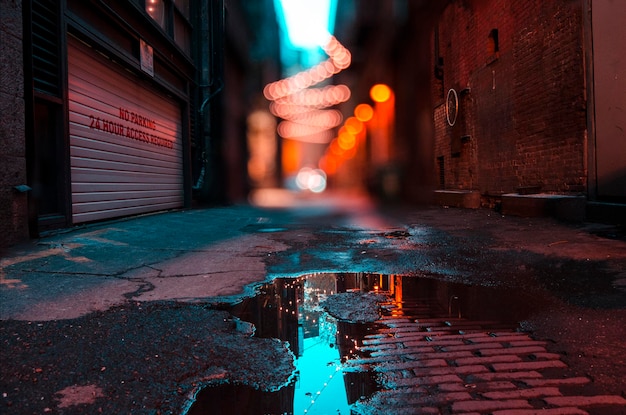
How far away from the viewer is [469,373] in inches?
81.4

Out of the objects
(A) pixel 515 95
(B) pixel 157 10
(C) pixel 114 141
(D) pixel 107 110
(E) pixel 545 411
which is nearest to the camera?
(E) pixel 545 411

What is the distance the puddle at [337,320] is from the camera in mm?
1873

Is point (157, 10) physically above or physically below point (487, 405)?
above

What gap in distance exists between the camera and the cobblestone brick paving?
5.78 feet

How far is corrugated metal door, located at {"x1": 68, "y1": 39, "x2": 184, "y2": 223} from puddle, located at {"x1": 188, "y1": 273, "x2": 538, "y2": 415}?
4.88 m

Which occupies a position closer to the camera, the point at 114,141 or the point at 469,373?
the point at 469,373

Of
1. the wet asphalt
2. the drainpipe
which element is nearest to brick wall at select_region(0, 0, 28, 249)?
the wet asphalt

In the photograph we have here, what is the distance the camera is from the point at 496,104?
1123cm

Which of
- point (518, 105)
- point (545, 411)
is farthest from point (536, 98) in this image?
point (545, 411)

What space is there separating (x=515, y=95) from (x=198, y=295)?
9323mm

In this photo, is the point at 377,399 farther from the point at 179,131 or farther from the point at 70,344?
the point at 179,131

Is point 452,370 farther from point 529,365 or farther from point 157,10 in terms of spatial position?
point 157,10

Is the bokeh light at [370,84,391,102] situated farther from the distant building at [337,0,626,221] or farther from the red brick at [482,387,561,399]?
the red brick at [482,387,561,399]

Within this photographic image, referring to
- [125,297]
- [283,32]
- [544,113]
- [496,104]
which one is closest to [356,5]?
[283,32]
